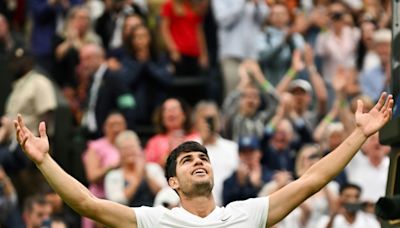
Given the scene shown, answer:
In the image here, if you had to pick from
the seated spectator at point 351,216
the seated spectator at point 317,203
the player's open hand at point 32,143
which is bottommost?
the seated spectator at point 317,203

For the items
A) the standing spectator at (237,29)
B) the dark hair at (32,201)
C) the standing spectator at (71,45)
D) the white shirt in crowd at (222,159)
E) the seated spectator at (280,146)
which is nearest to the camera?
the dark hair at (32,201)

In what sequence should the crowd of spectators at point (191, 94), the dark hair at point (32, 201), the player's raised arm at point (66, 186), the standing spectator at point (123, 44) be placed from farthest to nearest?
the standing spectator at point (123, 44) → the crowd of spectators at point (191, 94) → the dark hair at point (32, 201) → the player's raised arm at point (66, 186)

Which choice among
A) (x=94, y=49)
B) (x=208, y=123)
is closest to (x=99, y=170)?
(x=208, y=123)

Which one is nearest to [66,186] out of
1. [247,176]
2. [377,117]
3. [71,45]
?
[377,117]

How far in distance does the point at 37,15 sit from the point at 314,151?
4355 mm

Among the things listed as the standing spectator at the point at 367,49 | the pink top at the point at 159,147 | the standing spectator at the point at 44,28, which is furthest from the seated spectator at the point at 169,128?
the standing spectator at the point at 367,49

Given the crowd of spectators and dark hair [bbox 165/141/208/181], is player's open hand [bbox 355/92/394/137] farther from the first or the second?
the crowd of spectators

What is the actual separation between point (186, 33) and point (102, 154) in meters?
3.26

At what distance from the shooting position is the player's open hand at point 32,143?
30.9ft

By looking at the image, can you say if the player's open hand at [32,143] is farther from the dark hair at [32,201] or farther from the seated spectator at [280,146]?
the seated spectator at [280,146]

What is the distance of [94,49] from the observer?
1847 centimetres

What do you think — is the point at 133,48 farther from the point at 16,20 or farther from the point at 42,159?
the point at 42,159

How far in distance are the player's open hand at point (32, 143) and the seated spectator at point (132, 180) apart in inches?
245

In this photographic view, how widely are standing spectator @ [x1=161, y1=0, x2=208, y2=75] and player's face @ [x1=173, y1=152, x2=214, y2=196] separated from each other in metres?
9.72
